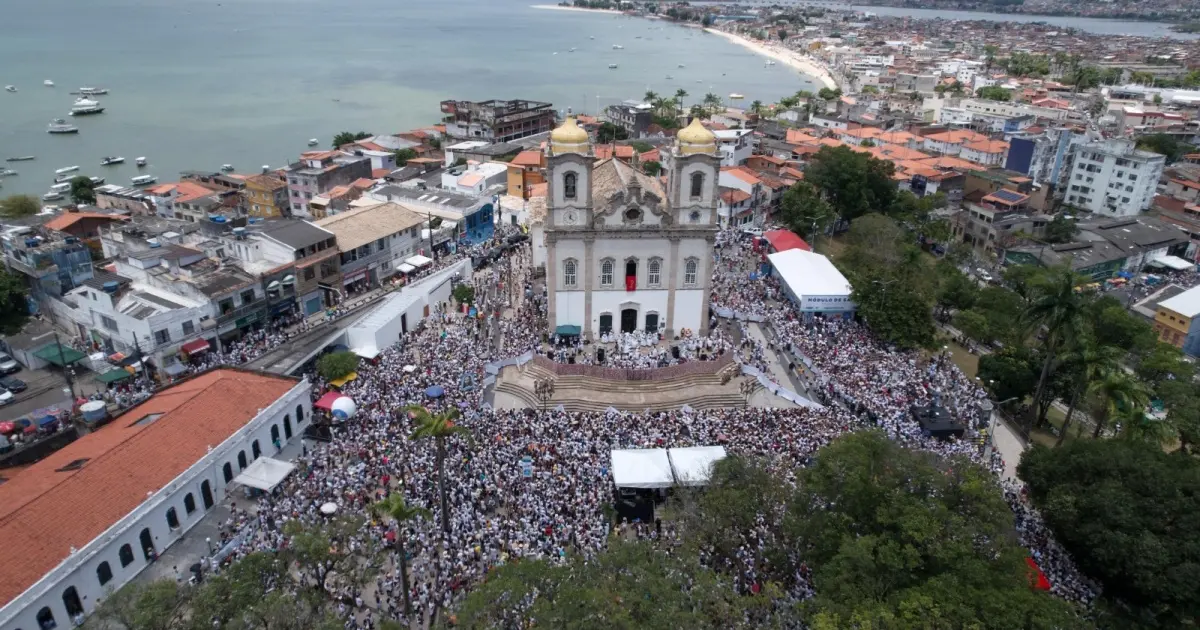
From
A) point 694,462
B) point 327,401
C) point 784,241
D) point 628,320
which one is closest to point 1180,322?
point 784,241

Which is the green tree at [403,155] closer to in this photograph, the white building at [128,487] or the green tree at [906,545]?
the white building at [128,487]

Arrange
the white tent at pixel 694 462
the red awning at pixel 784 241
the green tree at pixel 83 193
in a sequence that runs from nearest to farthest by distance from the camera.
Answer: the white tent at pixel 694 462 → the red awning at pixel 784 241 → the green tree at pixel 83 193

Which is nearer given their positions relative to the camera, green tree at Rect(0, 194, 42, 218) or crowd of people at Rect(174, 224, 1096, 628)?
crowd of people at Rect(174, 224, 1096, 628)

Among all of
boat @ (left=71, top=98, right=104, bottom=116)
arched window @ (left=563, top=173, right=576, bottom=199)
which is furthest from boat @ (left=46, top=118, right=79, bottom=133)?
arched window @ (left=563, top=173, right=576, bottom=199)

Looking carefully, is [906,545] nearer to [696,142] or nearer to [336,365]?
[696,142]

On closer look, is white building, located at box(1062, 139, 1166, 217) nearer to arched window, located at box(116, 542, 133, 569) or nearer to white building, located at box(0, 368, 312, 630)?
white building, located at box(0, 368, 312, 630)

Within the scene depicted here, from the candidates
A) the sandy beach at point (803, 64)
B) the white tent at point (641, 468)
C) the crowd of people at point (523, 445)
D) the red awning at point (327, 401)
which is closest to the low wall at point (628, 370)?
the crowd of people at point (523, 445)
